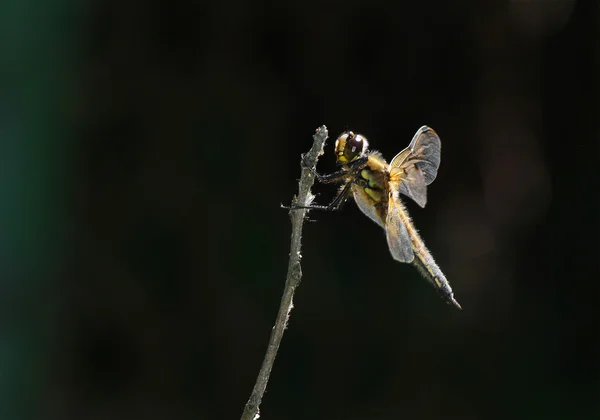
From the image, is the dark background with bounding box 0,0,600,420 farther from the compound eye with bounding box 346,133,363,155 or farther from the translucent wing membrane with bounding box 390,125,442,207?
the compound eye with bounding box 346,133,363,155

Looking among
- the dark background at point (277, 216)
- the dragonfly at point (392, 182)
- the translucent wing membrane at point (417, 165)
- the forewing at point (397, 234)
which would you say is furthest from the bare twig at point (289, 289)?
the dark background at point (277, 216)

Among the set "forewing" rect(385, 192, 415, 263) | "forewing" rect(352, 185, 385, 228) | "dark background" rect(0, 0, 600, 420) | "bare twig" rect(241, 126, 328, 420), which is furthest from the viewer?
"dark background" rect(0, 0, 600, 420)

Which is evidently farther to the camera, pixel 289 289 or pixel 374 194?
pixel 374 194

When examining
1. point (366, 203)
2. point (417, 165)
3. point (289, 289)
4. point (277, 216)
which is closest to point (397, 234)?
point (366, 203)

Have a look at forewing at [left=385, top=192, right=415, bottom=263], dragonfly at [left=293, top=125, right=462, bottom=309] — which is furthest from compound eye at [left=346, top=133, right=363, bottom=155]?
forewing at [left=385, top=192, right=415, bottom=263]

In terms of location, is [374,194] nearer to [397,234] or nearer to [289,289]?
[397,234]

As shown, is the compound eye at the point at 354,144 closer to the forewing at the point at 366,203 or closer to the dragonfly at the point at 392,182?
the dragonfly at the point at 392,182
